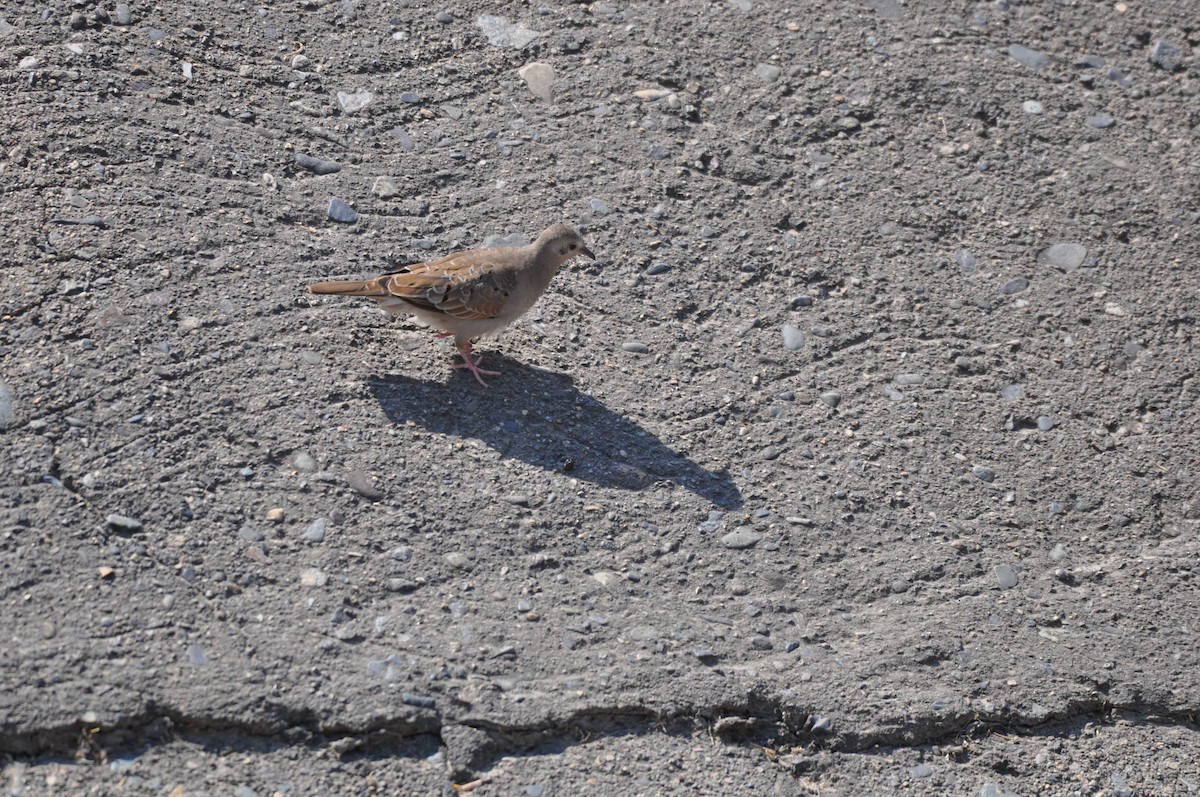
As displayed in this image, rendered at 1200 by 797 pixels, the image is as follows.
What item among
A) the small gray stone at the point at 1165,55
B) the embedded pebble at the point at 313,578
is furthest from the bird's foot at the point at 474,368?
the small gray stone at the point at 1165,55

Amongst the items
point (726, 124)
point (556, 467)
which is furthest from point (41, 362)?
point (726, 124)

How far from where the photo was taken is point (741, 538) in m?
4.83

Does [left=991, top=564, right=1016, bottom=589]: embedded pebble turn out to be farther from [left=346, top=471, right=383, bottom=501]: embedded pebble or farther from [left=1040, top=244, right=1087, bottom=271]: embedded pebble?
[left=346, top=471, right=383, bottom=501]: embedded pebble

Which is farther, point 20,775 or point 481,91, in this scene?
point 481,91

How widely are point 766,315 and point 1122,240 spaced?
6.41 feet

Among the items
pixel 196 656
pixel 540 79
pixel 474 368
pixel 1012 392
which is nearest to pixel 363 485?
pixel 474 368

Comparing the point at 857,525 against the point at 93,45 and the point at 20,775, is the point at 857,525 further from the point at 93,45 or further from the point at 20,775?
the point at 93,45

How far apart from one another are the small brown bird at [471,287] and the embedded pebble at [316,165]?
827mm

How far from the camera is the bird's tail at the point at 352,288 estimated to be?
5.11 metres

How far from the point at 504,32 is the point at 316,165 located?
4.73 ft

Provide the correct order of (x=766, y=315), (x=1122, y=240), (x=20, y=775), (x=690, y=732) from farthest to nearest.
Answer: (x=1122, y=240) < (x=766, y=315) < (x=690, y=732) < (x=20, y=775)

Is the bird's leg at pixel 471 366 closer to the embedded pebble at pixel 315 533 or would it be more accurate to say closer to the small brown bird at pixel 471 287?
the small brown bird at pixel 471 287

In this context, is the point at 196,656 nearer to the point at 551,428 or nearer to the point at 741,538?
the point at 551,428

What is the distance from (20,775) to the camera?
3.71 meters
